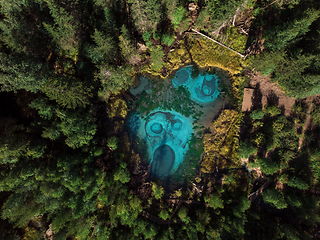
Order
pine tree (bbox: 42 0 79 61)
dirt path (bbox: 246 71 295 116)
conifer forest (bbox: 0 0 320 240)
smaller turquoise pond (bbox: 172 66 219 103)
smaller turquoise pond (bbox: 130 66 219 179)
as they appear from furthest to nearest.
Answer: smaller turquoise pond (bbox: 130 66 219 179) → smaller turquoise pond (bbox: 172 66 219 103) → dirt path (bbox: 246 71 295 116) → conifer forest (bbox: 0 0 320 240) → pine tree (bbox: 42 0 79 61)

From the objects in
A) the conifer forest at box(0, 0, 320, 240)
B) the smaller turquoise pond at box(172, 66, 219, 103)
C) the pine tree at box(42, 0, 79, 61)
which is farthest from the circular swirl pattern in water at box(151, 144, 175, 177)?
the pine tree at box(42, 0, 79, 61)

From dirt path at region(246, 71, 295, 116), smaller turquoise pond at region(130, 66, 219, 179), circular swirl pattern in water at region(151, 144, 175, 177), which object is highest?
dirt path at region(246, 71, 295, 116)

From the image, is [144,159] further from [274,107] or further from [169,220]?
[274,107]

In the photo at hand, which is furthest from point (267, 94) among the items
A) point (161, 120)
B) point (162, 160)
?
point (162, 160)

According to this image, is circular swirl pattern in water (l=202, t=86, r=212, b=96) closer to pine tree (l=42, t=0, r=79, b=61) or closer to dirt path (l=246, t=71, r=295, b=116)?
dirt path (l=246, t=71, r=295, b=116)

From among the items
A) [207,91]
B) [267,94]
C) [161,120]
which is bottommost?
[161,120]

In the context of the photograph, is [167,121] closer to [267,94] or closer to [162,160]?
[162,160]
